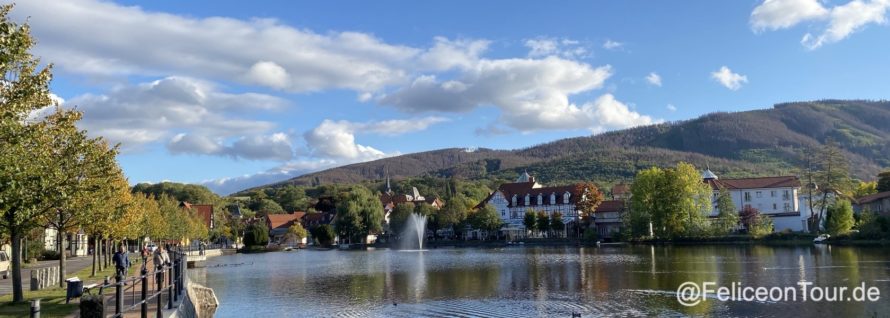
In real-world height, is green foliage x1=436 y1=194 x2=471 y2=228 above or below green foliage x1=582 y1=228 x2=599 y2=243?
above

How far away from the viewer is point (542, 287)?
3319cm

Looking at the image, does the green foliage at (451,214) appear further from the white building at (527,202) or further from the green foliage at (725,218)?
the green foliage at (725,218)

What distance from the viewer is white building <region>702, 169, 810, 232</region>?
97.5 meters

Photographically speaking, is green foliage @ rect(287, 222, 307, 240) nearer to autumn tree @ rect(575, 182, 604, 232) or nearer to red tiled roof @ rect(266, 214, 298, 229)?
red tiled roof @ rect(266, 214, 298, 229)

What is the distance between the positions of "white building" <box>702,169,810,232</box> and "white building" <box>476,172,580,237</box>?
23.6 metres

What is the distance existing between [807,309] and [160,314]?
20771mm

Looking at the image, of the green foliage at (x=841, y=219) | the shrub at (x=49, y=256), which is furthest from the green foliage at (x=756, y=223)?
the shrub at (x=49, y=256)

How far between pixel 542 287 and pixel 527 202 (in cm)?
8935

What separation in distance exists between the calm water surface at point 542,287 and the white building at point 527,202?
66.6m

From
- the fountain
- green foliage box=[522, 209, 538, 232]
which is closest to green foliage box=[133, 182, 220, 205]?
the fountain

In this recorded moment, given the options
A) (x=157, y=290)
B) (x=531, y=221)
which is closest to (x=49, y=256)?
(x=157, y=290)

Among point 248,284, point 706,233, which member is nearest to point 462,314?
point 248,284

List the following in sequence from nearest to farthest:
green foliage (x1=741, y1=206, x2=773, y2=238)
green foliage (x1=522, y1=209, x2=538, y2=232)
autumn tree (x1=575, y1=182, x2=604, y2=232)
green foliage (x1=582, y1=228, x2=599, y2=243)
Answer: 1. green foliage (x1=741, y1=206, x2=773, y2=238)
2. green foliage (x1=582, y1=228, x2=599, y2=243)
3. autumn tree (x1=575, y1=182, x2=604, y2=232)
4. green foliage (x1=522, y1=209, x2=538, y2=232)

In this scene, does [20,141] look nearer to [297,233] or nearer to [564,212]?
[564,212]
